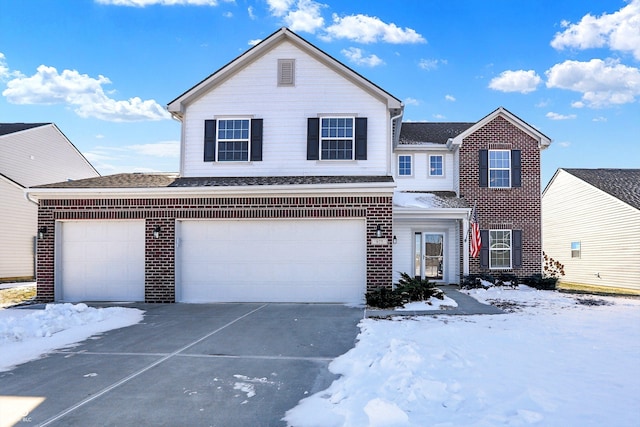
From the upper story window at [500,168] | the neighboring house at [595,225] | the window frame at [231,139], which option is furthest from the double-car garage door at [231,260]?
the neighboring house at [595,225]

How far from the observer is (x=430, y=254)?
1647 cm

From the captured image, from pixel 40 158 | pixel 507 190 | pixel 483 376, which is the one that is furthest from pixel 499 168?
pixel 40 158

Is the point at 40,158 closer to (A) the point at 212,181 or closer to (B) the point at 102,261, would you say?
(B) the point at 102,261

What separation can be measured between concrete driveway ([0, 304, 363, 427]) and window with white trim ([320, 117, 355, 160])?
5.68 metres

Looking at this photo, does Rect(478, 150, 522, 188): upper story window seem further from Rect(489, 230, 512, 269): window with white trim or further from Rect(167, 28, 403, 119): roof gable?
Rect(167, 28, 403, 119): roof gable

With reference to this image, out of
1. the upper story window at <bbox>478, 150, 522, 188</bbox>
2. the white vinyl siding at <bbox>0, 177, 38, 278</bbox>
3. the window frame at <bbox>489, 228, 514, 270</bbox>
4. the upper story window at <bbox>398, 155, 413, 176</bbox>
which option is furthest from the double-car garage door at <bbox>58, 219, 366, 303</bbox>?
the white vinyl siding at <bbox>0, 177, 38, 278</bbox>

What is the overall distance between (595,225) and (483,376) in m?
20.2

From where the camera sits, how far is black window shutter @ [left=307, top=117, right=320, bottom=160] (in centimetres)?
1330

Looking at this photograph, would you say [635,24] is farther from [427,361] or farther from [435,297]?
[427,361]

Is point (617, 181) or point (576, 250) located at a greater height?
point (617, 181)

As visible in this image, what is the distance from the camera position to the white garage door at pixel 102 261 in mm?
12445

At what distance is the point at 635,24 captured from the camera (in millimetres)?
19109

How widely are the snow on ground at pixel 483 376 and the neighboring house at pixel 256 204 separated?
347 centimetres

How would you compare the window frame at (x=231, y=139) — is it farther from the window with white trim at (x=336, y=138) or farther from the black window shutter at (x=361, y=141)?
the black window shutter at (x=361, y=141)
